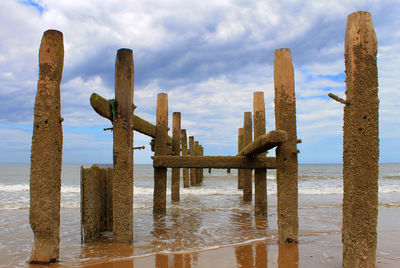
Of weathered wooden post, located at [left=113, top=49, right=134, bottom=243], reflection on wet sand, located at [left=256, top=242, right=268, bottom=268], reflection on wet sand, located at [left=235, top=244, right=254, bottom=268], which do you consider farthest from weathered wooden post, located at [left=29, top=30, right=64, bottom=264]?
reflection on wet sand, located at [left=256, top=242, right=268, bottom=268]

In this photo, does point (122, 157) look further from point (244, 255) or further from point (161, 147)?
point (161, 147)

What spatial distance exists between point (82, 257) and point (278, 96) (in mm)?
3850

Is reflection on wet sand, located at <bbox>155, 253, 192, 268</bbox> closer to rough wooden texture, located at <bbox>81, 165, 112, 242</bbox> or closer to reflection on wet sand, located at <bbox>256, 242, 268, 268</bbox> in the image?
reflection on wet sand, located at <bbox>256, 242, 268, 268</bbox>

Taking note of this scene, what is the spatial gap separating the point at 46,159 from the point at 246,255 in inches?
122

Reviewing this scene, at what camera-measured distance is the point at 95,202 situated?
210 inches

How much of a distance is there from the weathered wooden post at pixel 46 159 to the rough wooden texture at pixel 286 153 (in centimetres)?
323

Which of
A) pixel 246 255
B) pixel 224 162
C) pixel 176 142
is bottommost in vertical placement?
pixel 246 255

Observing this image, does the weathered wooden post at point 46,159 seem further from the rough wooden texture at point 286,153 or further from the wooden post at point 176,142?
the wooden post at point 176,142

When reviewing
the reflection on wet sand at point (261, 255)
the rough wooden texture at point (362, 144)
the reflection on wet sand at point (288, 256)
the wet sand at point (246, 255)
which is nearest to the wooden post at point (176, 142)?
the wet sand at point (246, 255)

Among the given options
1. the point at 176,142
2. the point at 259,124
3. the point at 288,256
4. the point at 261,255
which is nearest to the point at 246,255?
the point at 261,255

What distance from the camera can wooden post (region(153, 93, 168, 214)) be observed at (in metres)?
8.05

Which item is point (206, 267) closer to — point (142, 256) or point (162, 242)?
point (142, 256)

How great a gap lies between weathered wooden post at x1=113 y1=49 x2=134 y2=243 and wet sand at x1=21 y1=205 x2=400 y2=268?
14.6 inches

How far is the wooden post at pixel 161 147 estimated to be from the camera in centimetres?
805
